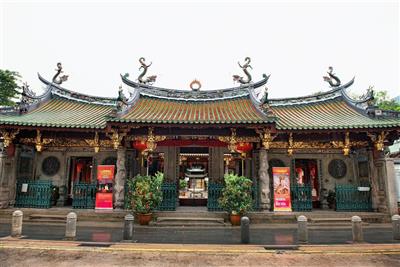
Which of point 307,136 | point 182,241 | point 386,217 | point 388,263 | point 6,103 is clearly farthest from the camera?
point 6,103

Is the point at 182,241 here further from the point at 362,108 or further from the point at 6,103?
the point at 6,103

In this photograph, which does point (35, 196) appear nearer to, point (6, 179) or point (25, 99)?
point (6, 179)

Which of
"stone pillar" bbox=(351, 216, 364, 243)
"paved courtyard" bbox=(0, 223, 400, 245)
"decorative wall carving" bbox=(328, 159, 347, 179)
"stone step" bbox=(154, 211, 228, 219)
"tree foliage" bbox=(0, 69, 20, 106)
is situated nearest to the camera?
"stone pillar" bbox=(351, 216, 364, 243)

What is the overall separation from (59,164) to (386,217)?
1763cm

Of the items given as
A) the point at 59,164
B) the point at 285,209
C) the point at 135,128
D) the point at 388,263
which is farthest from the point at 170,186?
the point at 388,263

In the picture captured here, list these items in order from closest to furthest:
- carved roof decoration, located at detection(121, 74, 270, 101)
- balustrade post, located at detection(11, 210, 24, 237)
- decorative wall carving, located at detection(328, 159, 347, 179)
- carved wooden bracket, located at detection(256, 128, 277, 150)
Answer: balustrade post, located at detection(11, 210, 24, 237) → carved wooden bracket, located at detection(256, 128, 277, 150) → decorative wall carving, located at detection(328, 159, 347, 179) → carved roof decoration, located at detection(121, 74, 270, 101)

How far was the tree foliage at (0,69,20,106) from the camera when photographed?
2866 centimetres

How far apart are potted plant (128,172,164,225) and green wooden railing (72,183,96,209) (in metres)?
2.88

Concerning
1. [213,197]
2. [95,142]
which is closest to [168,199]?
[213,197]

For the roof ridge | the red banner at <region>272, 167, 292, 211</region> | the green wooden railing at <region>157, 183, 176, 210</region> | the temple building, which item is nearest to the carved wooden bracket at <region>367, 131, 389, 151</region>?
the temple building

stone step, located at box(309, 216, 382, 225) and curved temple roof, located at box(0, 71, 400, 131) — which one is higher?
curved temple roof, located at box(0, 71, 400, 131)

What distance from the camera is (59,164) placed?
14039 millimetres

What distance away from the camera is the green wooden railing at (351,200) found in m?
11.9

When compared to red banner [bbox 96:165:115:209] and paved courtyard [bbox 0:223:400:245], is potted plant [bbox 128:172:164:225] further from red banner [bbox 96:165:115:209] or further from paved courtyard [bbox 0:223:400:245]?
red banner [bbox 96:165:115:209]
